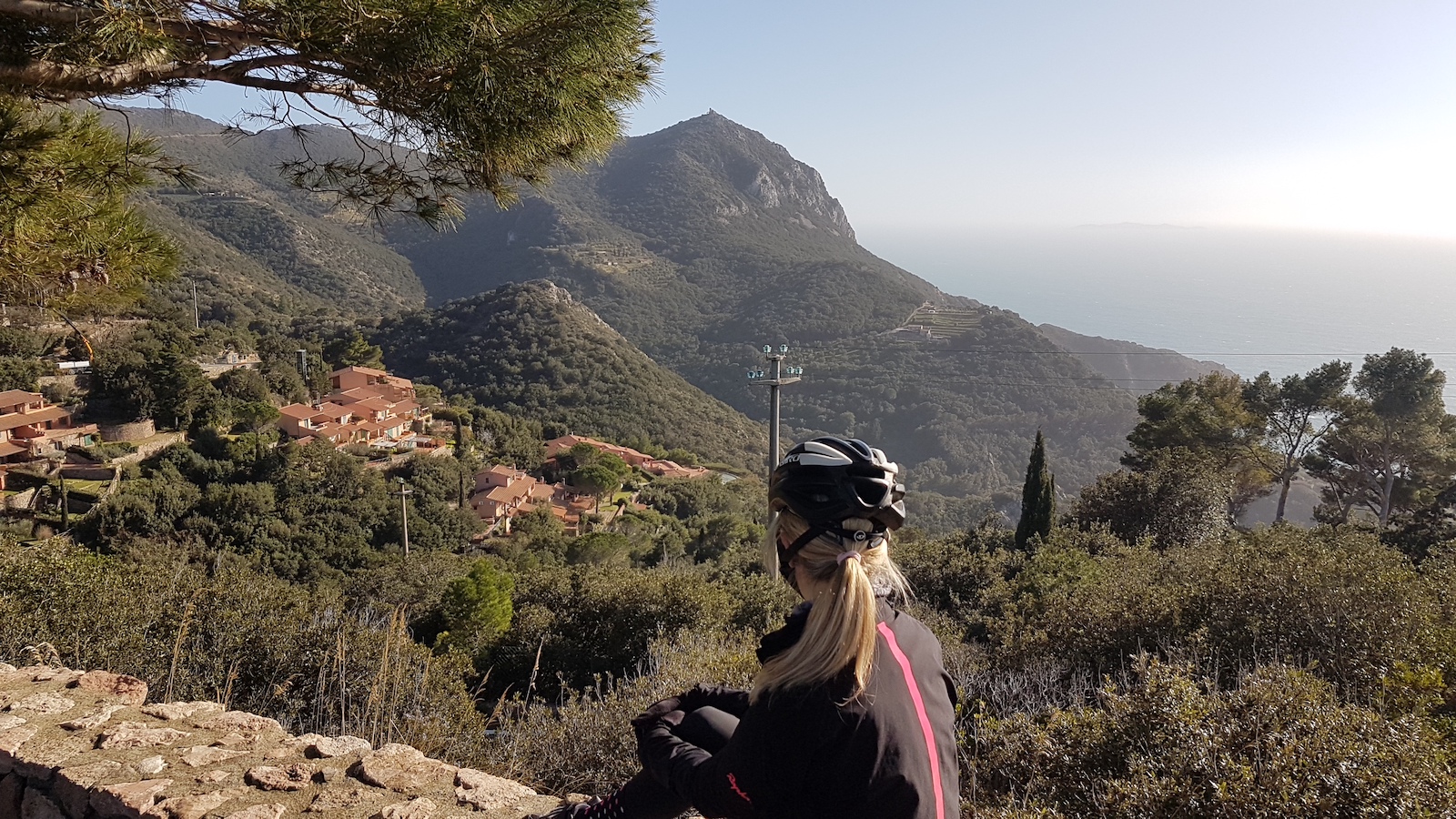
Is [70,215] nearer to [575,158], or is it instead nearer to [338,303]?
[575,158]

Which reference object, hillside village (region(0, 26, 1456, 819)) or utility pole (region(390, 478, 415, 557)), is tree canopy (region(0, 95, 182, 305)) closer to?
hillside village (region(0, 26, 1456, 819))

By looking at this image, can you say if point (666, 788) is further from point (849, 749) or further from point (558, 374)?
point (558, 374)

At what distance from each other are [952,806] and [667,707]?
66 centimetres

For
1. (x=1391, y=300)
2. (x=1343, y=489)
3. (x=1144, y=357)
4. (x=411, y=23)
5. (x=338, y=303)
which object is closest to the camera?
(x=411, y=23)

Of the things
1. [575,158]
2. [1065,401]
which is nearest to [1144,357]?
[1065,401]

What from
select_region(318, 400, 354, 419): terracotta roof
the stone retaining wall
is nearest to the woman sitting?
the stone retaining wall

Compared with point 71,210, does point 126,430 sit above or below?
below

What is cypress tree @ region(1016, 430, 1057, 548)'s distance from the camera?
14.8 metres

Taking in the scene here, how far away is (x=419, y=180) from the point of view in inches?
134

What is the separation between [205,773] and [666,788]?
151 centimetres

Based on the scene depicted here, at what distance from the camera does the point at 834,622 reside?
1134 mm

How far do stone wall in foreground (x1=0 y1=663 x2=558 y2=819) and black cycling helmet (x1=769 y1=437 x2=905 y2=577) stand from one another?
138 centimetres

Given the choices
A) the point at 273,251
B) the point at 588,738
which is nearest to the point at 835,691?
the point at 588,738

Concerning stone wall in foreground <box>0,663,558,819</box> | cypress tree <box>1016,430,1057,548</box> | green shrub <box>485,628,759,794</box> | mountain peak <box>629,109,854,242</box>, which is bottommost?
cypress tree <box>1016,430,1057,548</box>
